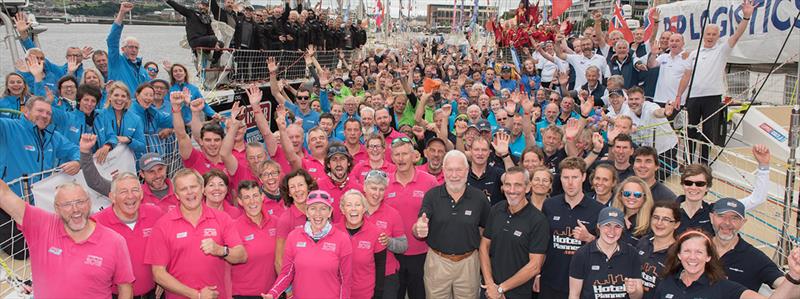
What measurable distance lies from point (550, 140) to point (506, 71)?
717 centimetres

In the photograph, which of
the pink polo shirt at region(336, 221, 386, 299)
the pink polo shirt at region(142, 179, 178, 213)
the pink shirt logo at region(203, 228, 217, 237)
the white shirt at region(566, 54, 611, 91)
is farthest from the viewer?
the white shirt at region(566, 54, 611, 91)

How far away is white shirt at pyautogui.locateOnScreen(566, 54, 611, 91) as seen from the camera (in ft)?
33.9

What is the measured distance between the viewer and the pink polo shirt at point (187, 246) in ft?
13.5

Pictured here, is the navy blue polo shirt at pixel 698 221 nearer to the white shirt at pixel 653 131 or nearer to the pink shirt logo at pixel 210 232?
the white shirt at pixel 653 131

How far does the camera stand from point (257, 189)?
4500 millimetres

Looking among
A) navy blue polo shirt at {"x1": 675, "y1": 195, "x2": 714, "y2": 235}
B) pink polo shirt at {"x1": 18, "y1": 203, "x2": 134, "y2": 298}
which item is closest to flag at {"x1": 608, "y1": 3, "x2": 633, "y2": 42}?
navy blue polo shirt at {"x1": 675, "y1": 195, "x2": 714, "y2": 235}

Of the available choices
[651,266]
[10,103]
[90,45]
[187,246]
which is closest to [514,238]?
[651,266]

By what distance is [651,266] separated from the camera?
401 cm

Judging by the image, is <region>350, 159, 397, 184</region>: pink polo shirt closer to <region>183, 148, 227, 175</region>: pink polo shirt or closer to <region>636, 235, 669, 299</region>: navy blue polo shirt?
<region>183, 148, 227, 175</region>: pink polo shirt

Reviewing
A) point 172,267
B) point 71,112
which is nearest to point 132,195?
point 172,267

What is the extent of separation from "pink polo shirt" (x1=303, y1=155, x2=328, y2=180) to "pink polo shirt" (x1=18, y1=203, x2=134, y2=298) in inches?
88.6

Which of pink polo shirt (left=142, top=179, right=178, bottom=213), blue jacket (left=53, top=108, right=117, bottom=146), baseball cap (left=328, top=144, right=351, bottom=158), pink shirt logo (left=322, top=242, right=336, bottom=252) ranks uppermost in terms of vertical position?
blue jacket (left=53, top=108, right=117, bottom=146)

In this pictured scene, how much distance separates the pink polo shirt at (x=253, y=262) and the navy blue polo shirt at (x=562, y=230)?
2.24 meters

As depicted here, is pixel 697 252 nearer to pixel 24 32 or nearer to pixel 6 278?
pixel 6 278
